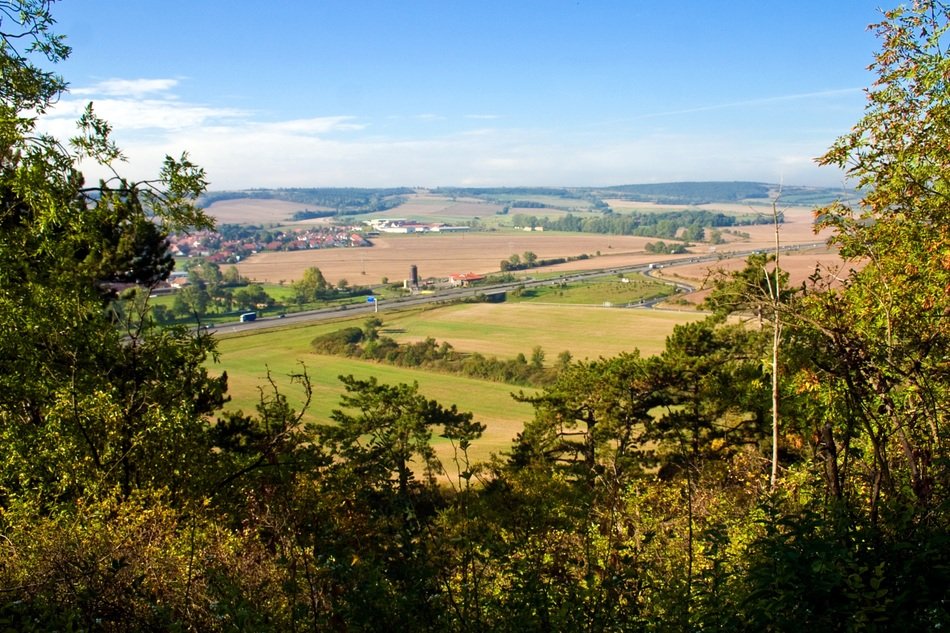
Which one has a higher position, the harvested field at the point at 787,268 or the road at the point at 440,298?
the harvested field at the point at 787,268

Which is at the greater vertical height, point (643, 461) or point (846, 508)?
point (846, 508)

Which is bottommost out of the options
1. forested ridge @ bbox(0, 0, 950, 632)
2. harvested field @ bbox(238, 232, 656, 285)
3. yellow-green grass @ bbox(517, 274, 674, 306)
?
yellow-green grass @ bbox(517, 274, 674, 306)

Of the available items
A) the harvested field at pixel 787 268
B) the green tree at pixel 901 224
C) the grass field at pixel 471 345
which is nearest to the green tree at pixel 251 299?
the grass field at pixel 471 345

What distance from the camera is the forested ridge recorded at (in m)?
3.74

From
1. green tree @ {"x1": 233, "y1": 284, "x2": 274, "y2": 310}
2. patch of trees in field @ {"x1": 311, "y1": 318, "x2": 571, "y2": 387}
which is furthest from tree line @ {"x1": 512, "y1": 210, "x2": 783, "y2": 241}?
patch of trees in field @ {"x1": 311, "y1": 318, "x2": 571, "y2": 387}

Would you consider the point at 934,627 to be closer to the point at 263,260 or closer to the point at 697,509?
the point at 697,509

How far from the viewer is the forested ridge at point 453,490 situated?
3.74 metres

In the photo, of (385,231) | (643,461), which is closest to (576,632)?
(643,461)

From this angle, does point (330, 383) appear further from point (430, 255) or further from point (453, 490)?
point (430, 255)

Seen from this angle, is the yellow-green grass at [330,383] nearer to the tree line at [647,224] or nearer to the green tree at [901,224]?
the green tree at [901,224]

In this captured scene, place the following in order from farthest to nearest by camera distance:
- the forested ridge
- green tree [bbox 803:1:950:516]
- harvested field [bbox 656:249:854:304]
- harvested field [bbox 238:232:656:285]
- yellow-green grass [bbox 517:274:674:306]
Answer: harvested field [bbox 238:232:656:285] < yellow-green grass [bbox 517:274:674:306] < harvested field [bbox 656:249:854:304] < green tree [bbox 803:1:950:516] < the forested ridge

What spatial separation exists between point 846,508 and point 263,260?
111 meters

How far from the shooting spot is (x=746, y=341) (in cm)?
1911

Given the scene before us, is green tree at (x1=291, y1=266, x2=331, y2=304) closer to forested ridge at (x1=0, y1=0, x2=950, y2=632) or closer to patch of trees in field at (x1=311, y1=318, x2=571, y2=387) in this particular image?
patch of trees in field at (x1=311, y1=318, x2=571, y2=387)
